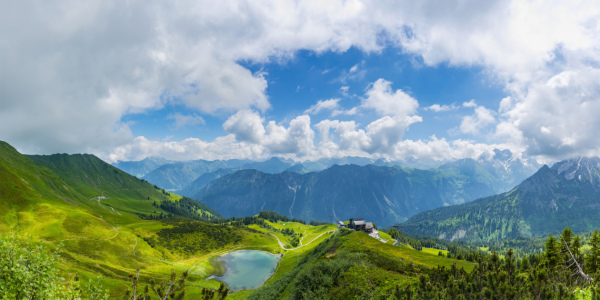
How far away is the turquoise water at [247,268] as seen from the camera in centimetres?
11744

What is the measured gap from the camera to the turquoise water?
117438 mm

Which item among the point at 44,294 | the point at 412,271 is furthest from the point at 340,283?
the point at 44,294

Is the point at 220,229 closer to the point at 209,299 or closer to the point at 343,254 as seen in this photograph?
the point at 343,254

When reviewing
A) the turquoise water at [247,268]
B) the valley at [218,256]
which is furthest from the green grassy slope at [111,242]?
the turquoise water at [247,268]

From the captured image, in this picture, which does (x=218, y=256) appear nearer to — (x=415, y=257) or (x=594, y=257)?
(x=415, y=257)

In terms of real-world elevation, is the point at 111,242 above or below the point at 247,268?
above

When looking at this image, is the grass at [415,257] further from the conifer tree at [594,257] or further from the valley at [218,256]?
the conifer tree at [594,257]

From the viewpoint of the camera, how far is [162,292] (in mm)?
13430

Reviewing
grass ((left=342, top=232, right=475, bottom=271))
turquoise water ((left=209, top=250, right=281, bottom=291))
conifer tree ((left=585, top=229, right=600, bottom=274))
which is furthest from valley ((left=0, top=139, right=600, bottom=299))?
turquoise water ((left=209, top=250, right=281, bottom=291))

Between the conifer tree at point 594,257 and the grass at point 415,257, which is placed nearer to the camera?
the conifer tree at point 594,257

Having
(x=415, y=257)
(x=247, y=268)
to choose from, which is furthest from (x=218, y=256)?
(x=415, y=257)

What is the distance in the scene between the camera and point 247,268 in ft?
452

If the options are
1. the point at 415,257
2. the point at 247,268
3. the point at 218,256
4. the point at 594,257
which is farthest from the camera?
the point at 218,256

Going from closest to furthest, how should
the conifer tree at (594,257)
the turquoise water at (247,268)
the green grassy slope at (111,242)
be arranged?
the conifer tree at (594,257), the green grassy slope at (111,242), the turquoise water at (247,268)
